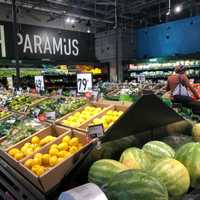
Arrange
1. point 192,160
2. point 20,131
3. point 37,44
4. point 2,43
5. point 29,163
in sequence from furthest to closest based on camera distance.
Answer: point 37,44 → point 2,43 → point 20,131 → point 29,163 → point 192,160

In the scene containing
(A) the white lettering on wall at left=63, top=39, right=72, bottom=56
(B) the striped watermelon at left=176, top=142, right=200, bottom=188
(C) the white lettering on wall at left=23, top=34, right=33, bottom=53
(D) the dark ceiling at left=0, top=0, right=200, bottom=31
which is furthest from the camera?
(A) the white lettering on wall at left=63, top=39, right=72, bottom=56

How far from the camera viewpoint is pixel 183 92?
4234mm

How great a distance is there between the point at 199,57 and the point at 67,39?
20.1 ft

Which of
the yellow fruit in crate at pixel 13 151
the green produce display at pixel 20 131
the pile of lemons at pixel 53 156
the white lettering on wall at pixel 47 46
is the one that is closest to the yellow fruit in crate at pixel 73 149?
the pile of lemons at pixel 53 156

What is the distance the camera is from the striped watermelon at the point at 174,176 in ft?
4.13

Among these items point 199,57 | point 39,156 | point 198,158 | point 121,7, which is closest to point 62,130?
point 39,156

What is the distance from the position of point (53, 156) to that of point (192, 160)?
100 centimetres

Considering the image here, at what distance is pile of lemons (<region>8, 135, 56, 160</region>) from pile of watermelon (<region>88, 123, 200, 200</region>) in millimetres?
855

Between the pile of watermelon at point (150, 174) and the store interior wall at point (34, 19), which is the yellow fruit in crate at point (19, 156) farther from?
the store interior wall at point (34, 19)

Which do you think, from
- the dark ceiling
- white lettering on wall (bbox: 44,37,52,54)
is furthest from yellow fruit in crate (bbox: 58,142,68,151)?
white lettering on wall (bbox: 44,37,52,54)

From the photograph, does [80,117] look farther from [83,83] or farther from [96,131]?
[83,83]

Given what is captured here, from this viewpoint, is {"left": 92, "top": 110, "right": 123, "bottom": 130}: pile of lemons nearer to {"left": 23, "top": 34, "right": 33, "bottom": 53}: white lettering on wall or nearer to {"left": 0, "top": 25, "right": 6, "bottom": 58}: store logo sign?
{"left": 0, "top": 25, "right": 6, "bottom": 58}: store logo sign

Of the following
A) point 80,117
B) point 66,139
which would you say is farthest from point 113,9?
point 66,139

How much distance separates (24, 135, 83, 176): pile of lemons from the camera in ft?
5.98
